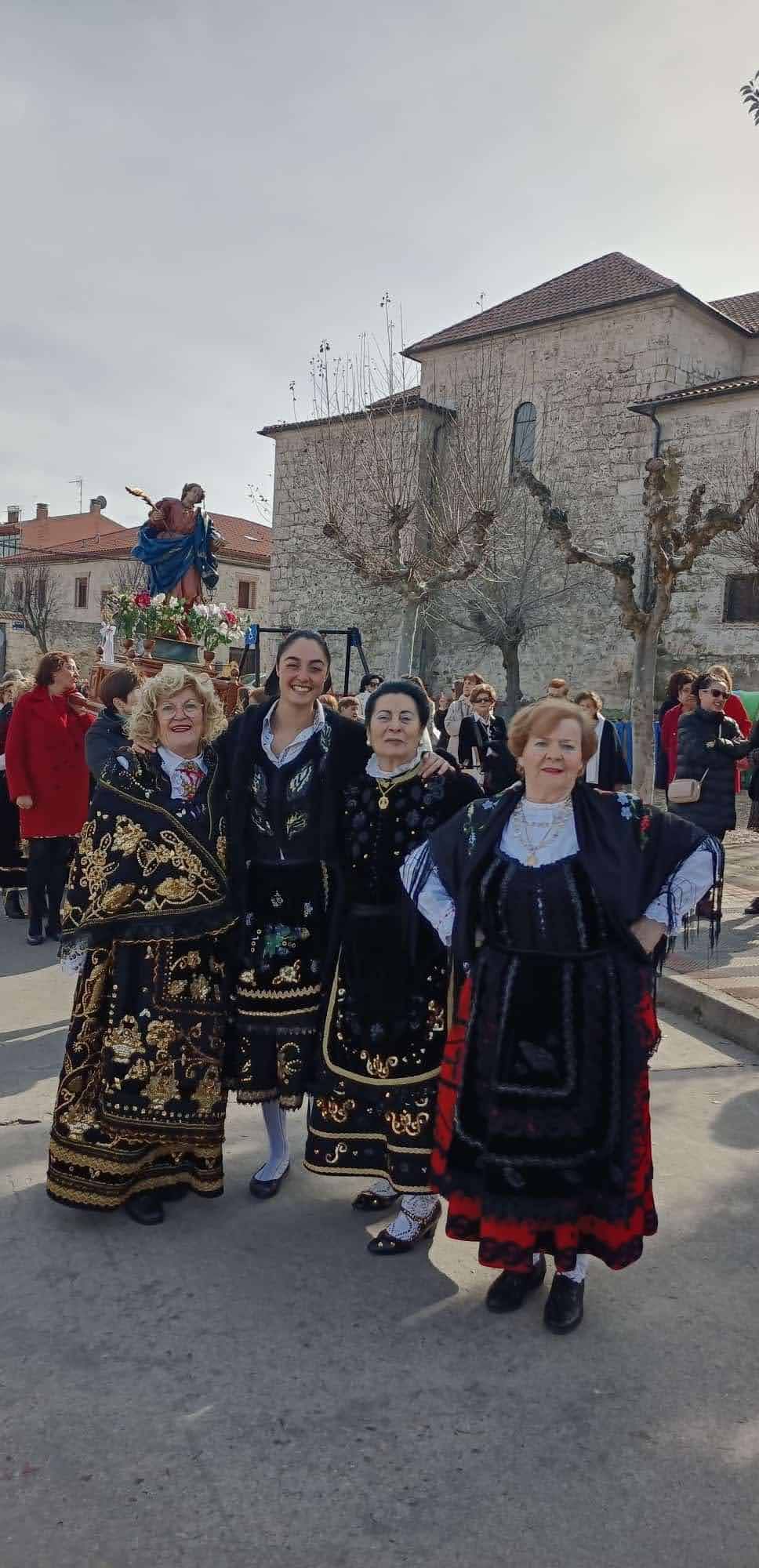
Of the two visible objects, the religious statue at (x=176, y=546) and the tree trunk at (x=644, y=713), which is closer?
the religious statue at (x=176, y=546)

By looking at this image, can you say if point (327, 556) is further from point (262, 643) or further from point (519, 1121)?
point (519, 1121)

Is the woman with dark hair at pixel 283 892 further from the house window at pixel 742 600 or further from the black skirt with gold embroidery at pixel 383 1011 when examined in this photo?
the house window at pixel 742 600

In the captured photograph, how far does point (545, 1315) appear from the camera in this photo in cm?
315

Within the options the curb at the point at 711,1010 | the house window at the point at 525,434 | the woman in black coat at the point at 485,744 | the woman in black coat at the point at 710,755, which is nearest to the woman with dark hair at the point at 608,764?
the woman in black coat at the point at 710,755

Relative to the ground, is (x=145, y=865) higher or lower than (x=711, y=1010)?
higher

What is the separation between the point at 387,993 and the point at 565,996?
0.73 m

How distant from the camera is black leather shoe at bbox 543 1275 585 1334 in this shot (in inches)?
123

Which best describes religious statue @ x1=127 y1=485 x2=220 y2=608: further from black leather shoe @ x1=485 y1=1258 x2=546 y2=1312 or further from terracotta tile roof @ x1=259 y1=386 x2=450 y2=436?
terracotta tile roof @ x1=259 y1=386 x2=450 y2=436

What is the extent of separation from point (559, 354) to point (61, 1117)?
2357 centimetres

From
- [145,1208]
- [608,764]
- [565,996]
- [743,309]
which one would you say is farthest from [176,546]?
[743,309]

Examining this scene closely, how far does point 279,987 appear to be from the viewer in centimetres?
378

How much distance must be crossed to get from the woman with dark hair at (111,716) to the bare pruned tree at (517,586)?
17.1 metres

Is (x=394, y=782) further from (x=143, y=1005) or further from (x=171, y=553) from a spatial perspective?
(x=171, y=553)

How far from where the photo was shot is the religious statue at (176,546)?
8.90 m
